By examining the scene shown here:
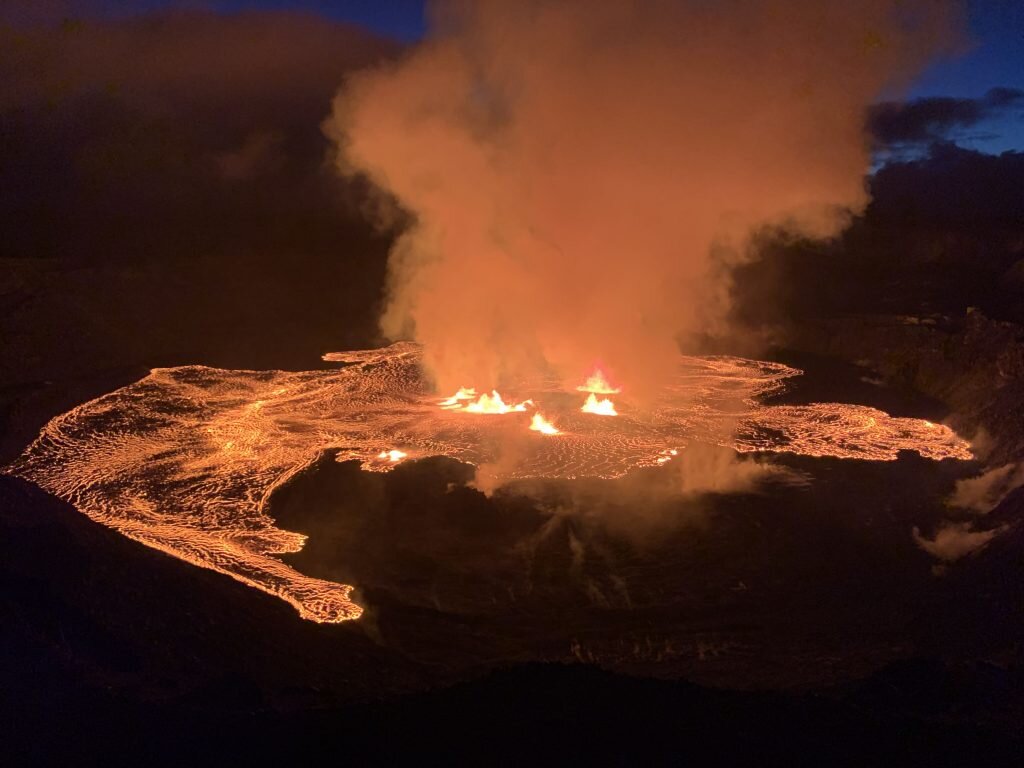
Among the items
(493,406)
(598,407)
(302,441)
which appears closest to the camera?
(302,441)

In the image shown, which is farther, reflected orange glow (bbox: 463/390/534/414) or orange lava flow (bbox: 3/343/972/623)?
reflected orange glow (bbox: 463/390/534/414)

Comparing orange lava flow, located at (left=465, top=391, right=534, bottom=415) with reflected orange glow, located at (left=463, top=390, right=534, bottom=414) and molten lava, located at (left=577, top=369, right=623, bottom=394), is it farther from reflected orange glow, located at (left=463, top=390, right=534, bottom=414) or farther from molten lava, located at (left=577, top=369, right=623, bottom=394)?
molten lava, located at (left=577, top=369, right=623, bottom=394)

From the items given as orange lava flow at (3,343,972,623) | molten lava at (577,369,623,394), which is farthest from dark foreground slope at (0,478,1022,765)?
molten lava at (577,369,623,394)

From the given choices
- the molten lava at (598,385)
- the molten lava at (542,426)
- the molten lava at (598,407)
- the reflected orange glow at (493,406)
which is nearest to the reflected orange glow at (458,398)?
the reflected orange glow at (493,406)

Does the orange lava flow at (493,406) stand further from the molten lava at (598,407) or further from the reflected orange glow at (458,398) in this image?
the molten lava at (598,407)

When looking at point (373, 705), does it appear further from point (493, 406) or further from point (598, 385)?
point (598, 385)

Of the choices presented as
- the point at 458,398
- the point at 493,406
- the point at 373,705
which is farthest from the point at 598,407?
the point at 373,705
